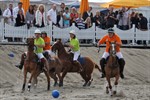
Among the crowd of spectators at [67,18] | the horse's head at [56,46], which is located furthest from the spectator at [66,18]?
the horse's head at [56,46]

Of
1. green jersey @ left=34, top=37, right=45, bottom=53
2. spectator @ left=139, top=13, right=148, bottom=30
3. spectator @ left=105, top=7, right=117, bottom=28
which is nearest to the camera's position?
green jersey @ left=34, top=37, right=45, bottom=53

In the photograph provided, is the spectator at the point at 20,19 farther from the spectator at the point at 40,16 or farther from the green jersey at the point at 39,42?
the green jersey at the point at 39,42

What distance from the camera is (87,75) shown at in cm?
2505

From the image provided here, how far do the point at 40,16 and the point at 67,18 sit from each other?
2.04 metres

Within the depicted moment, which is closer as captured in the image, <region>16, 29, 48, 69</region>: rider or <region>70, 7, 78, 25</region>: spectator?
<region>16, 29, 48, 69</region>: rider

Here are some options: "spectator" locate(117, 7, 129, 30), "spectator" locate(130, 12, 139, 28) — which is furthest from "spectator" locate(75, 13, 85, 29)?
"spectator" locate(130, 12, 139, 28)

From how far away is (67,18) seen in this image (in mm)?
29703

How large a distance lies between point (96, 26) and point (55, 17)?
9.48 feet

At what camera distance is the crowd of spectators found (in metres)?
28.1

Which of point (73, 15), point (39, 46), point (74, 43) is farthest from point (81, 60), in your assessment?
point (73, 15)

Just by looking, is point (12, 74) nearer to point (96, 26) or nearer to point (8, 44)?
point (8, 44)

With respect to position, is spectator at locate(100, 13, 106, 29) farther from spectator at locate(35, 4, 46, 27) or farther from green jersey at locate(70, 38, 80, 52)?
green jersey at locate(70, 38, 80, 52)

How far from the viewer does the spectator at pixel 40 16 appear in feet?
90.4

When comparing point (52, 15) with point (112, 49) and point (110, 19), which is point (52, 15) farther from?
point (112, 49)
